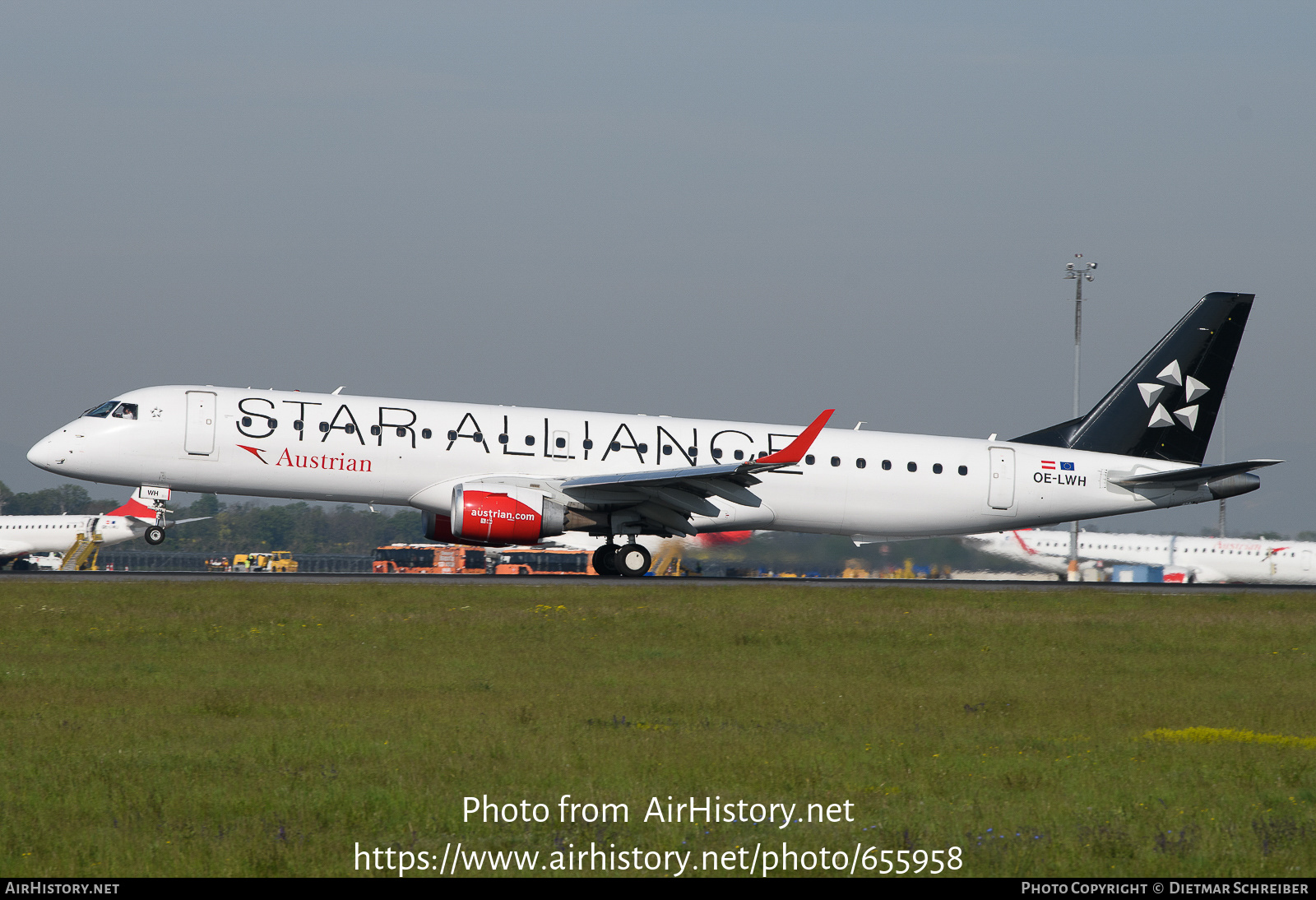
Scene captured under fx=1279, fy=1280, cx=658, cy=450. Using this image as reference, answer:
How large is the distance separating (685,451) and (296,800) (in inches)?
878

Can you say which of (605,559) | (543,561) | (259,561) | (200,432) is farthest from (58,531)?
(605,559)

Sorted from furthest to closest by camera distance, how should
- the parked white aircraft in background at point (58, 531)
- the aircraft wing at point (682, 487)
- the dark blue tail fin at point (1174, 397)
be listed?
the parked white aircraft in background at point (58, 531) < the dark blue tail fin at point (1174, 397) < the aircraft wing at point (682, 487)

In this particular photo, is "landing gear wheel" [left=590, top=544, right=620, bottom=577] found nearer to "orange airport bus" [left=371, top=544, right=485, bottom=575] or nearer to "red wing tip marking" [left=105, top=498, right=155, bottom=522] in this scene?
"orange airport bus" [left=371, top=544, right=485, bottom=575]

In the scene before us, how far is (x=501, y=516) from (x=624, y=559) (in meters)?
3.82

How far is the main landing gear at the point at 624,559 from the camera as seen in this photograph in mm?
30750

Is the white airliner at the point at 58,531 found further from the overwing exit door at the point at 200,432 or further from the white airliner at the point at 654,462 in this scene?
the overwing exit door at the point at 200,432

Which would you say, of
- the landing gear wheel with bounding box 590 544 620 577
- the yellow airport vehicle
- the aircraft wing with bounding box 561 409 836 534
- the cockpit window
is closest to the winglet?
the aircraft wing with bounding box 561 409 836 534

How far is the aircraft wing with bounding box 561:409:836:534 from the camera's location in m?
28.4

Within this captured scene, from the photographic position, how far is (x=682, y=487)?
29250 mm

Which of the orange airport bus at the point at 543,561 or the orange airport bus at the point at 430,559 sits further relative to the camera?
the orange airport bus at the point at 543,561

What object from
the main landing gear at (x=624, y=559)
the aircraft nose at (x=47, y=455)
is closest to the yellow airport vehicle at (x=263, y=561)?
the aircraft nose at (x=47, y=455)

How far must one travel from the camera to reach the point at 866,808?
9.20 m

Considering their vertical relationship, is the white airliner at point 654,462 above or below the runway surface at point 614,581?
above

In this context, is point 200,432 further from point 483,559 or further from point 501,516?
point 483,559
